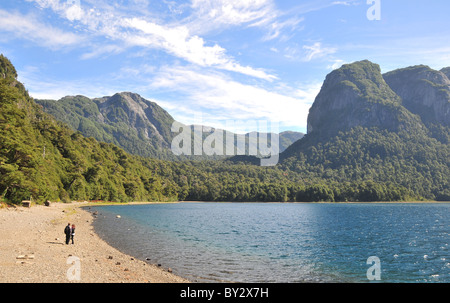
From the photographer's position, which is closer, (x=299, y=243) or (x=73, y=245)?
(x=73, y=245)

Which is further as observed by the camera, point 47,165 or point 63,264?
point 47,165

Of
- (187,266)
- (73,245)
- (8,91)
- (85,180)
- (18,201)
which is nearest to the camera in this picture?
(187,266)

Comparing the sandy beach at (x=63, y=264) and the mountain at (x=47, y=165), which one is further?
the mountain at (x=47, y=165)

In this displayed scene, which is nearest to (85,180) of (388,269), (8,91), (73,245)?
(8,91)

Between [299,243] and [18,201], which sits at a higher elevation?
[18,201]

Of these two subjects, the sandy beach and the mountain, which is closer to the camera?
the sandy beach

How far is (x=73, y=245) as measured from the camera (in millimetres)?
33562

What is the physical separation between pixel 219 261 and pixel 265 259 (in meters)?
6.03

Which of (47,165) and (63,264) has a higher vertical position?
(47,165)

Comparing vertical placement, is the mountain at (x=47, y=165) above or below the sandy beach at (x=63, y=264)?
above

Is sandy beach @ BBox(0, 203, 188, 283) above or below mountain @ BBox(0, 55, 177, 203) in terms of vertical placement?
below
